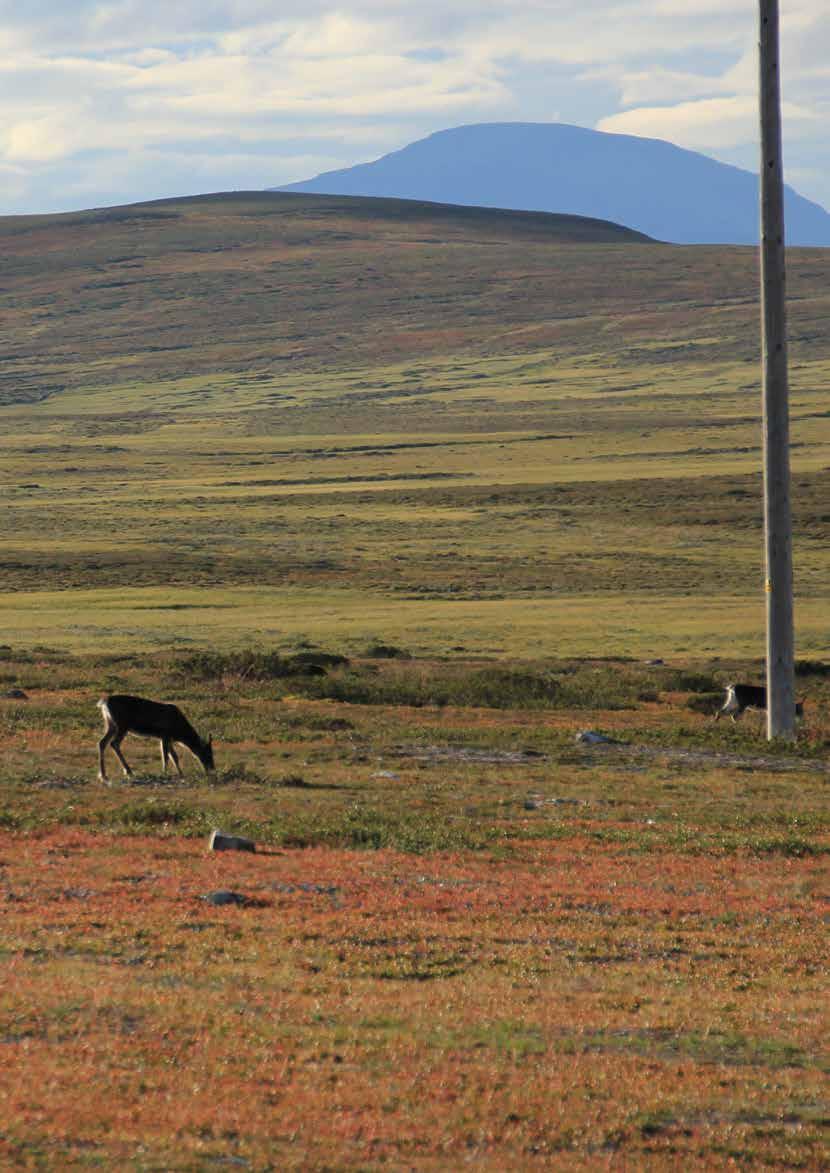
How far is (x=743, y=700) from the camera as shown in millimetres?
33625

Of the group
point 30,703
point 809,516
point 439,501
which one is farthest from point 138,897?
point 439,501

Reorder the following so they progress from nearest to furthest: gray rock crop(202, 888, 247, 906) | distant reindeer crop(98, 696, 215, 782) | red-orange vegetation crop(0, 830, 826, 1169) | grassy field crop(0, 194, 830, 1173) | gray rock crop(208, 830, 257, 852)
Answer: red-orange vegetation crop(0, 830, 826, 1169), grassy field crop(0, 194, 830, 1173), gray rock crop(202, 888, 247, 906), gray rock crop(208, 830, 257, 852), distant reindeer crop(98, 696, 215, 782)

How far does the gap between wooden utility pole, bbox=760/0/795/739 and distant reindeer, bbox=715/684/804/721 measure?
317cm

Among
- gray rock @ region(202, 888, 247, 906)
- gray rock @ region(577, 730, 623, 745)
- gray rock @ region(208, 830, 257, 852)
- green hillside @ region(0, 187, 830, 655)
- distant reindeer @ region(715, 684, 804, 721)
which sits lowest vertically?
green hillside @ region(0, 187, 830, 655)

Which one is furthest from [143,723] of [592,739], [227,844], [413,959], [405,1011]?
[405,1011]

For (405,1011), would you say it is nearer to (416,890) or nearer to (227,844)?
(416,890)

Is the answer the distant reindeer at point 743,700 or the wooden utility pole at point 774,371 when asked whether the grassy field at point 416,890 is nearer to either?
the distant reindeer at point 743,700

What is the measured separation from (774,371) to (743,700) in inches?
304

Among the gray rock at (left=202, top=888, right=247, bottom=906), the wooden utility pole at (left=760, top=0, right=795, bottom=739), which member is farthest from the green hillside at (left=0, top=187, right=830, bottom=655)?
the gray rock at (left=202, top=888, right=247, bottom=906)

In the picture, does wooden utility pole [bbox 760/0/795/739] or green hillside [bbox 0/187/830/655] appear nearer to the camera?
wooden utility pole [bbox 760/0/795/739]

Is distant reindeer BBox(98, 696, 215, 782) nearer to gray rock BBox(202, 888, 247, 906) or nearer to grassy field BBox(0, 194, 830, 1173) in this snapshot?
grassy field BBox(0, 194, 830, 1173)

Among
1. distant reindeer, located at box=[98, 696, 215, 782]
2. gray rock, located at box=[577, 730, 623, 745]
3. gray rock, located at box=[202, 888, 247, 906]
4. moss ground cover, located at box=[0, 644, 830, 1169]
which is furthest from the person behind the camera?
gray rock, located at box=[577, 730, 623, 745]

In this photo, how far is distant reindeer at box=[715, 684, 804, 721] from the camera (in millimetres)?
33562

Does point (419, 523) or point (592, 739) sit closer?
point (592, 739)
